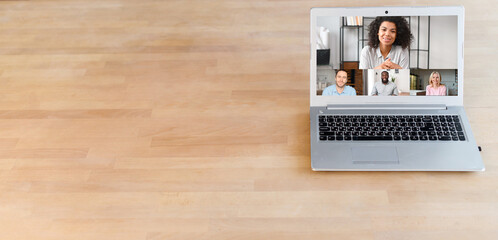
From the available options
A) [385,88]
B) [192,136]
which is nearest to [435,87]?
[385,88]

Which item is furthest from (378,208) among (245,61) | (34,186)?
(34,186)

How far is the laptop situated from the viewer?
1065 millimetres

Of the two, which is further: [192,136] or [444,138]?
[192,136]

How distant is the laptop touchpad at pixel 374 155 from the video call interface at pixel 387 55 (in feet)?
0.44

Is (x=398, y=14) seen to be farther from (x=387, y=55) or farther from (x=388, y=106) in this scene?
(x=388, y=106)

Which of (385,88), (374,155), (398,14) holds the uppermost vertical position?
(398,14)

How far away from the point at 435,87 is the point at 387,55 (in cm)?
13

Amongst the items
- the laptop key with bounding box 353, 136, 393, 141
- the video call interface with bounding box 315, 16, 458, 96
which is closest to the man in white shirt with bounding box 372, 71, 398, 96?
the video call interface with bounding box 315, 16, 458, 96

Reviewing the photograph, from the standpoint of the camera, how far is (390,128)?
3.59ft

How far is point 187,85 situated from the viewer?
1315 millimetres

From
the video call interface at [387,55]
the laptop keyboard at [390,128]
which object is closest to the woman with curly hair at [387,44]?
the video call interface at [387,55]

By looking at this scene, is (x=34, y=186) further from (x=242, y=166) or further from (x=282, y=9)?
(x=282, y=9)

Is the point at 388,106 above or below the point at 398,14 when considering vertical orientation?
below

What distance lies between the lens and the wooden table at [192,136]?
98 centimetres
